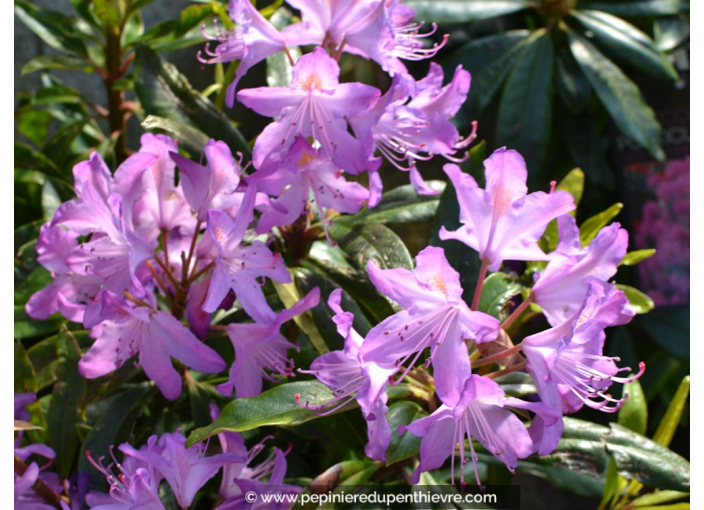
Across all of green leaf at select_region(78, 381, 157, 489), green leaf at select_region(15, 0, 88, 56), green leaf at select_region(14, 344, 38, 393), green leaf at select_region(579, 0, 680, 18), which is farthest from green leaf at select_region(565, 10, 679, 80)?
green leaf at select_region(14, 344, 38, 393)

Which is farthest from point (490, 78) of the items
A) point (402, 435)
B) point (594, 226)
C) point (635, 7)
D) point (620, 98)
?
point (402, 435)

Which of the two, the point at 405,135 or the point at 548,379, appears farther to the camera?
the point at 405,135

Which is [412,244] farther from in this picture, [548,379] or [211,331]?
[548,379]

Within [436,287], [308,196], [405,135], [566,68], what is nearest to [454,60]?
[566,68]

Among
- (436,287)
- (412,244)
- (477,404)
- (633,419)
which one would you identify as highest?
(436,287)

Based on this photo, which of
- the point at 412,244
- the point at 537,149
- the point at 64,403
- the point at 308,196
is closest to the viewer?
the point at 308,196

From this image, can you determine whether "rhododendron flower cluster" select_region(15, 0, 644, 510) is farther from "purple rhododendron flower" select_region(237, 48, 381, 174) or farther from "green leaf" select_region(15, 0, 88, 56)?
"green leaf" select_region(15, 0, 88, 56)

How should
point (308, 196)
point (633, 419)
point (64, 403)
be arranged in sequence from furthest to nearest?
point (633, 419)
point (64, 403)
point (308, 196)
